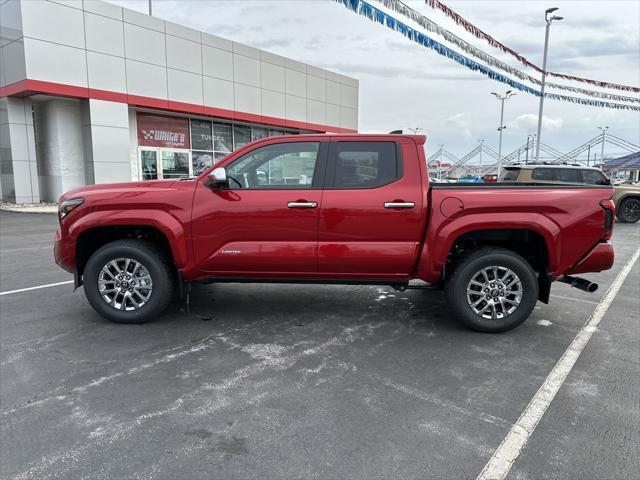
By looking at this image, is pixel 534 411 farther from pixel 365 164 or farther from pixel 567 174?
pixel 567 174

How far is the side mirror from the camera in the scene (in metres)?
4.43

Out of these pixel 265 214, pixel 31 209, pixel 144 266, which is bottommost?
pixel 31 209

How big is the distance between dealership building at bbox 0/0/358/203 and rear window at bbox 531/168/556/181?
14.8 m

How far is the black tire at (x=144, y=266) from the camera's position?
15.4 feet

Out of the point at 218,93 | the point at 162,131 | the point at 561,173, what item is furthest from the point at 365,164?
the point at 218,93

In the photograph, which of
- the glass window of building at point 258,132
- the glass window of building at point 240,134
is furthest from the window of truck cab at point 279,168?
the glass window of building at point 258,132

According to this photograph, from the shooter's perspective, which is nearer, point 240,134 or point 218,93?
point 218,93

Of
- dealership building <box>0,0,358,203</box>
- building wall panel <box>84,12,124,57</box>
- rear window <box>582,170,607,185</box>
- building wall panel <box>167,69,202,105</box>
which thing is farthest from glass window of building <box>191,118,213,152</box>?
rear window <box>582,170,607,185</box>

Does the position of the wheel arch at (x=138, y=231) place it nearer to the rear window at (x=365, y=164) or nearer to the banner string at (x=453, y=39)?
the rear window at (x=365, y=164)

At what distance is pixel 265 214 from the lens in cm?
458

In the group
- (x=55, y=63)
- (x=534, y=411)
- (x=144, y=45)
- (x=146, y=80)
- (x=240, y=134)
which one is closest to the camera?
(x=534, y=411)

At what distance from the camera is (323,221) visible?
457 centimetres

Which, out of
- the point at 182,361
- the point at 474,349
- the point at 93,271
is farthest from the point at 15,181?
the point at 474,349

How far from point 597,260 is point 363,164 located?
2498mm
